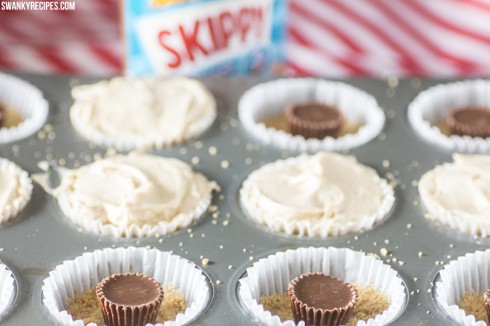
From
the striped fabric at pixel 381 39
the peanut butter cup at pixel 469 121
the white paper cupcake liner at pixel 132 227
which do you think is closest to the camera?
the white paper cupcake liner at pixel 132 227

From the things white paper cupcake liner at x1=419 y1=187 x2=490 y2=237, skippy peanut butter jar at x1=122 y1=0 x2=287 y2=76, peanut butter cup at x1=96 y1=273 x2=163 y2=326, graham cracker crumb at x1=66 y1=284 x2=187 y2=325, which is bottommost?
graham cracker crumb at x1=66 y1=284 x2=187 y2=325

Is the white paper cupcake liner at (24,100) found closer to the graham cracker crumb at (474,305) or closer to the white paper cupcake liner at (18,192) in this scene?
the white paper cupcake liner at (18,192)

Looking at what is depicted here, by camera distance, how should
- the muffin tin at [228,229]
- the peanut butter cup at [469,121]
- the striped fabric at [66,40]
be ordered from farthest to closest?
1. the striped fabric at [66,40]
2. the peanut butter cup at [469,121]
3. the muffin tin at [228,229]

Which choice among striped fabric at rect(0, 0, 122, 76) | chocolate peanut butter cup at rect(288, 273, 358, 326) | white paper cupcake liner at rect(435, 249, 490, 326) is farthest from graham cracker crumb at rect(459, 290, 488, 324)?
striped fabric at rect(0, 0, 122, 76)

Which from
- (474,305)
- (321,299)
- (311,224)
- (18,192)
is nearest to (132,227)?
(18,192)

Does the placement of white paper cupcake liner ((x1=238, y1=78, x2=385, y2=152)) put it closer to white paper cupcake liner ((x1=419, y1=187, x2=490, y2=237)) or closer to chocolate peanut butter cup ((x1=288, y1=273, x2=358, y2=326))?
white paper cupcake liner ((x1=419, y1=187, x2=490, y2=237))

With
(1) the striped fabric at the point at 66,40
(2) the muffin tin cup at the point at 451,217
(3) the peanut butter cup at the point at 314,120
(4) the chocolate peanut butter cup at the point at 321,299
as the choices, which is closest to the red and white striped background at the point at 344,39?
(1) the striped fabric at the point at 66,40
